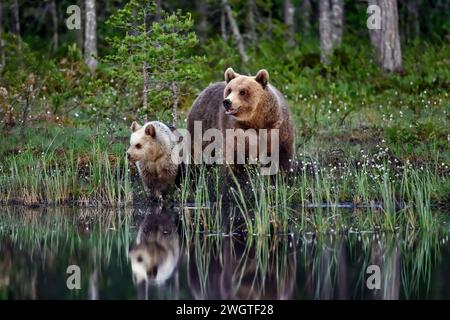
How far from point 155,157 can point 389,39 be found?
805 cm

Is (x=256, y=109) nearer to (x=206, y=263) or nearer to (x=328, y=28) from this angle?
(x=206, y=263)

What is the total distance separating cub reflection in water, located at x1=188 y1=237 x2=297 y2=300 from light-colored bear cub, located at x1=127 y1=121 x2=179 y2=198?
243cm

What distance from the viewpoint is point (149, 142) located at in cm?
1282

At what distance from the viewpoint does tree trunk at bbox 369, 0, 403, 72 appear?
760 inches

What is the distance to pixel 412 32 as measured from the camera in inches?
1052

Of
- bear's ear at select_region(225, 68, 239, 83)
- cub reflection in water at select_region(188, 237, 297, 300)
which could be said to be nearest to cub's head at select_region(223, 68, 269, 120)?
bear's ear at select_region(225, 68, 239, 83)

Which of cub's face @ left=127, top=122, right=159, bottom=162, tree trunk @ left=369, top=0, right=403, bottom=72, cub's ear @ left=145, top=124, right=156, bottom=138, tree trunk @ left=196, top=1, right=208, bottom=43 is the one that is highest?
tree trunk @ left=196, top=1, right=208, bottom=43

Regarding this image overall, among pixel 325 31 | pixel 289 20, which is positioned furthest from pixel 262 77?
pixel 289 20

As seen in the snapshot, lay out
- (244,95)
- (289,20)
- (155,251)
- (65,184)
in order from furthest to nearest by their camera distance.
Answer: (289,20) → (65,184) → (244,95) → (155,251)

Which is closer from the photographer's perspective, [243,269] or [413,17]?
[243,269]

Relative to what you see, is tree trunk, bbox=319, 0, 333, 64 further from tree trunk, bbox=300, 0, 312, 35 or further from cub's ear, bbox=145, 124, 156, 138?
cub's ear, bbox=145, 124, 156, 138

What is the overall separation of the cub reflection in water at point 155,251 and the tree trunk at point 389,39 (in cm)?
862

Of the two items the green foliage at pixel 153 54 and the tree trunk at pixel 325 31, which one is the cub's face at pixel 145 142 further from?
the tree trunk at pixel 325 31

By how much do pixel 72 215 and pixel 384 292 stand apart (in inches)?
190
